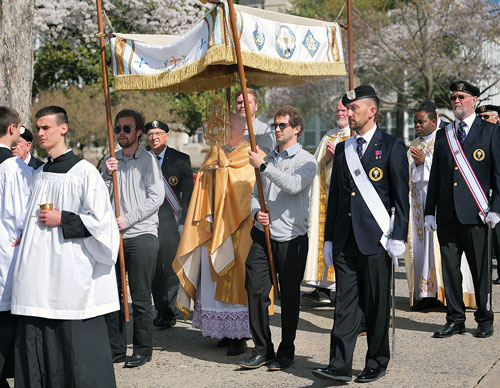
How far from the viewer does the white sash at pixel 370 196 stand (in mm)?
5535

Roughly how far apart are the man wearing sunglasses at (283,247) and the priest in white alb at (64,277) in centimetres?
159

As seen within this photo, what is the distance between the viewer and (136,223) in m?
6.41

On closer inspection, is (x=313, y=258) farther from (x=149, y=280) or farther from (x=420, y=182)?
(x=149, y=280)

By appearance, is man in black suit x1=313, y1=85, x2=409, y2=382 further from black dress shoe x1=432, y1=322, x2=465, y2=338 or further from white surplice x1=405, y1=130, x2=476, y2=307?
white surplice x1=405, y1=130, x2=476, y2=307

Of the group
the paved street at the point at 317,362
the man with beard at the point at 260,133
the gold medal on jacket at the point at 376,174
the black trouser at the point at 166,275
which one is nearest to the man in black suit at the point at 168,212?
the black trouser at the point at 166,275

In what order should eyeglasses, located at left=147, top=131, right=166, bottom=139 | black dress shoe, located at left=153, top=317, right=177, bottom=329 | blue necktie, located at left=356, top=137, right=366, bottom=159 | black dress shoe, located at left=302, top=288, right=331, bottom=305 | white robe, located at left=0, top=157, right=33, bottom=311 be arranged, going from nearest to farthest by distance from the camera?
white robe, located at left=0, top=157, right=33, bottom=311 → blue necktie, located at left=356, top=137, right=366, bottom=159 → black dress shoe, located at left=153, top=317, right=177, bottom=329 → eyeglasses, located at left=147, top=131, right=166, bottom=139 → black dress shoe, located at left=302, top=288, right=331, bottom=305

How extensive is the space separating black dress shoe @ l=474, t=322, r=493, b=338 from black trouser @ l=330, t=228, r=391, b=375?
5.15ft

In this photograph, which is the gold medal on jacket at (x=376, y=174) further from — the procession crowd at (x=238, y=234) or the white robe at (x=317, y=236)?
the white robe at (x=317, y=236)

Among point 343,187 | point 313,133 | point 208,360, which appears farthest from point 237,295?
point 313,133

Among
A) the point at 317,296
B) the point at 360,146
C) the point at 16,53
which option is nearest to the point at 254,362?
the point at 360,146

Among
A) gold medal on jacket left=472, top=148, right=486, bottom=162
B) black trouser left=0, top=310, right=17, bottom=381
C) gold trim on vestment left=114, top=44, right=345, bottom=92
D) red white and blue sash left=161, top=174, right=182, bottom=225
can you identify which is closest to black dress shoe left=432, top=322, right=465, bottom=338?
gold medal on jacket left=472, top=148, right=486, bottom=162

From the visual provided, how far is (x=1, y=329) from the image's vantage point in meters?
5.12

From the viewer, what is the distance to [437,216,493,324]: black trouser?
6.89m

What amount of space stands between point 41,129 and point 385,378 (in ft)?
9.71
